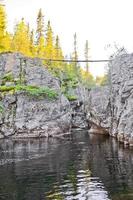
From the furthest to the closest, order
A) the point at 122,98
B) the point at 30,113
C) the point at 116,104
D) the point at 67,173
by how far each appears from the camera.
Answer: the point at 30,113 < the point at 116,104 < the point at 122,98 < the point at 67,173

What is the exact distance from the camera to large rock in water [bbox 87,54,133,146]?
50203 millimetres

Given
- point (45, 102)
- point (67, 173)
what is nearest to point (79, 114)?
point (45, 102)

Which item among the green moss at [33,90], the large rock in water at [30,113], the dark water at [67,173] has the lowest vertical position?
the dark water at [67,173]

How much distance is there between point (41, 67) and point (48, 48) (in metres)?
33.3

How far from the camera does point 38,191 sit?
24.1m

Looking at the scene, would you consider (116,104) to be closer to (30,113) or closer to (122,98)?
(122,98)

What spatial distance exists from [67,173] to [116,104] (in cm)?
2953

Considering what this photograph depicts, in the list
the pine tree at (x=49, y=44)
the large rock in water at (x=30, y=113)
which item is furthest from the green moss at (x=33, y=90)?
the pine tree at (x=49, y=44)

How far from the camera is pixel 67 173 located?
1171 inches

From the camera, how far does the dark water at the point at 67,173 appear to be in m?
23.3

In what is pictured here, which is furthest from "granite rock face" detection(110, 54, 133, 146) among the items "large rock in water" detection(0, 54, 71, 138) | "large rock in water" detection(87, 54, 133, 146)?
"large rock in water" detection(0, 54, 71, 138)

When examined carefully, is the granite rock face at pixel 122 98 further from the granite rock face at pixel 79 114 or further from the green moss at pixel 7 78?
the granite rock face at pixel 79 114

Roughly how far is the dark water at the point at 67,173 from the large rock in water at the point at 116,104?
5841 millimetres

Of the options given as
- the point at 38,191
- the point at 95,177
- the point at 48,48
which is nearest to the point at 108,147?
the point at 95,177
